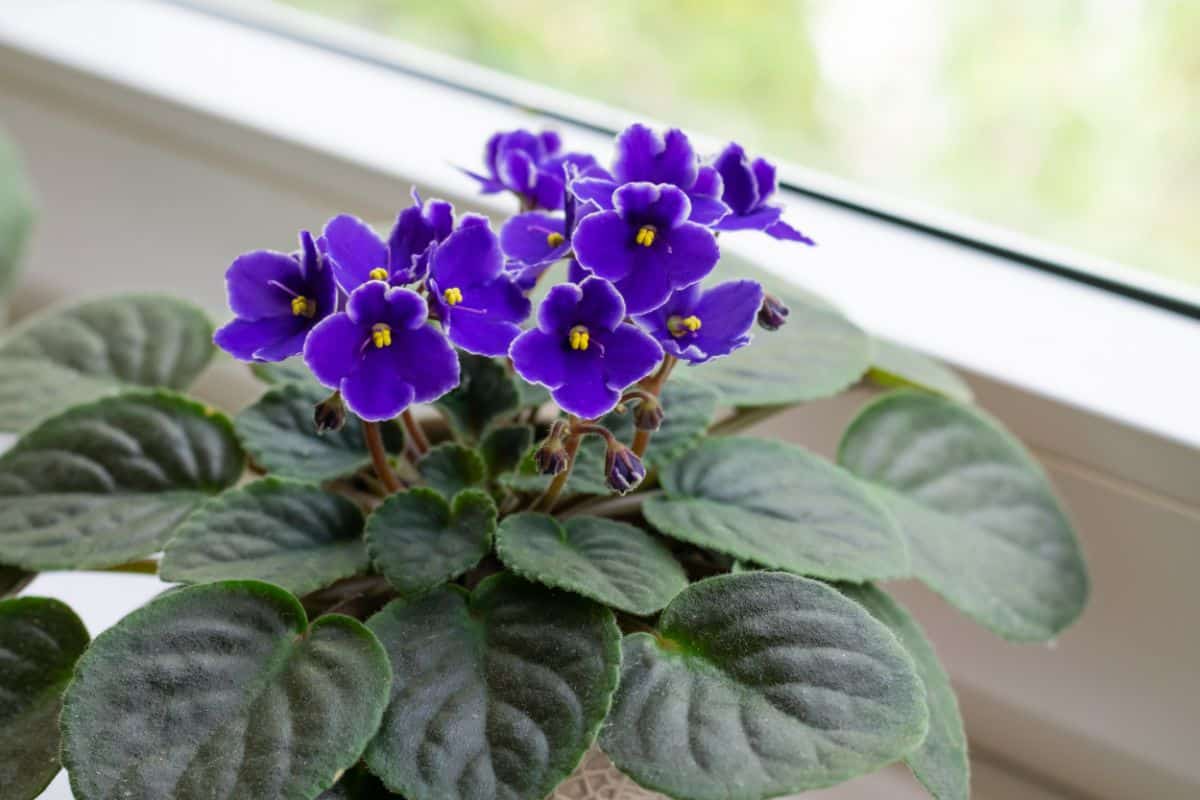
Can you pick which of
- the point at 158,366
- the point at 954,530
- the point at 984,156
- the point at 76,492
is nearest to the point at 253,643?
the point at 76,492

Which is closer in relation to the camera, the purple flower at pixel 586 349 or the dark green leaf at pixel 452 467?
the purple flower at pixel 586 349

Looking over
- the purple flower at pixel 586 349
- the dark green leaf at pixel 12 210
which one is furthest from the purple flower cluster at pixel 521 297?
the dark green leaf at pixel 12 210

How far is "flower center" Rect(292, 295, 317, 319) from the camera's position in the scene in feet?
1.60

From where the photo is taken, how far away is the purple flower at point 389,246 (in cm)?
49

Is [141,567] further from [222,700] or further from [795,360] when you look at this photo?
[795,360]

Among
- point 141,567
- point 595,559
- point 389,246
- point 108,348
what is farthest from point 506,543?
point 108,348

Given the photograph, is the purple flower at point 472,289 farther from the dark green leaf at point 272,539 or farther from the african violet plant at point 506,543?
the dark green leaf at point 272,539

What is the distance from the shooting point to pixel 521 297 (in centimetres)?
51

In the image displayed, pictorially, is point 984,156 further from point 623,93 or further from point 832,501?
point 832,501

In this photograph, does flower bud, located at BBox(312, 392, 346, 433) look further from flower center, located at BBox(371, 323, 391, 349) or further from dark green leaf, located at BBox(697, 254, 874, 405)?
dark green leaf, located at BBox(697, 254, 874, 405)

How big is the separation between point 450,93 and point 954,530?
71 centimetres

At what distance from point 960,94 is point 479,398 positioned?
0.50 meters

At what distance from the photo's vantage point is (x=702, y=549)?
0.62 meters

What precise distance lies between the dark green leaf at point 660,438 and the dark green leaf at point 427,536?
0.11ft
